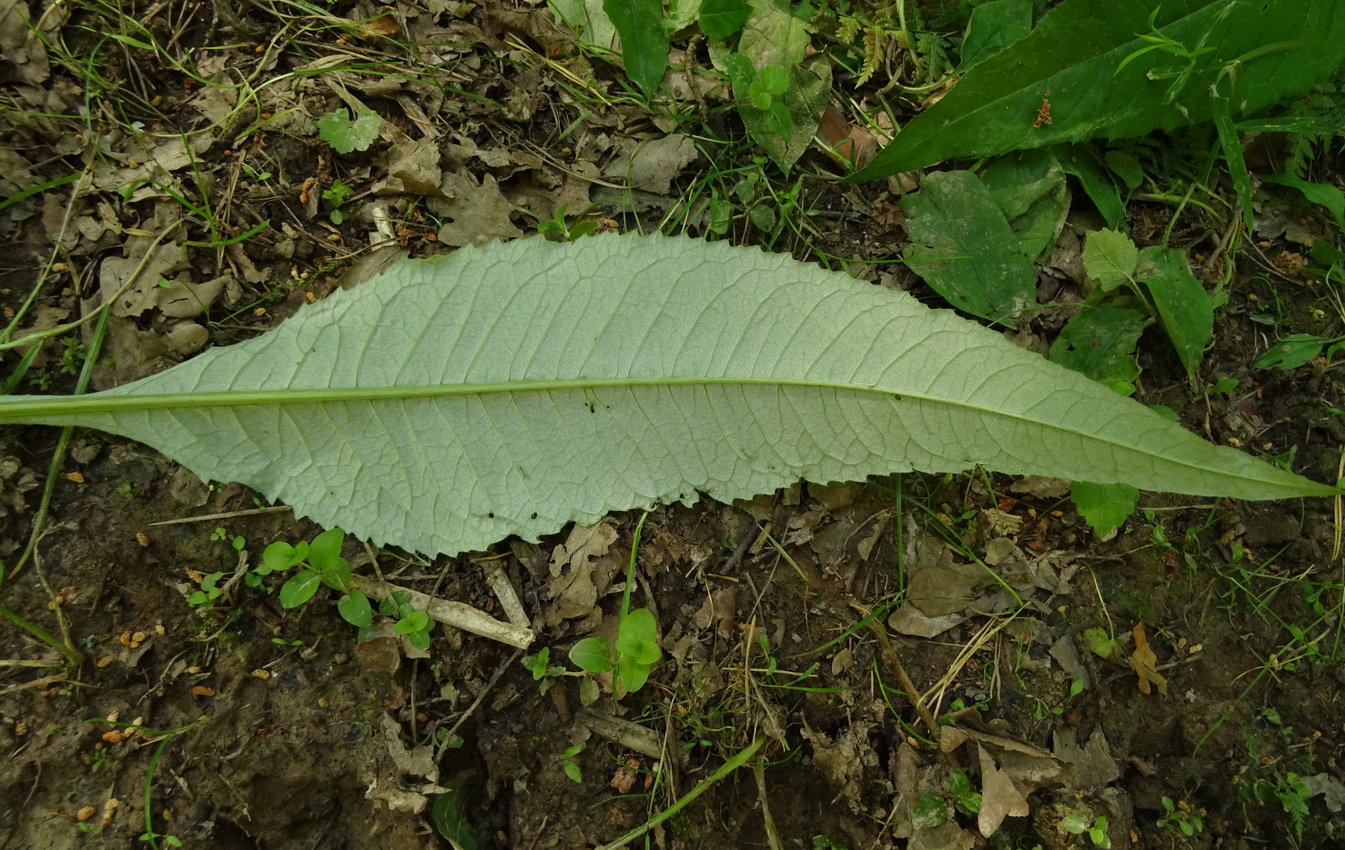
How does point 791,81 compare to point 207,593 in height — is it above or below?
above

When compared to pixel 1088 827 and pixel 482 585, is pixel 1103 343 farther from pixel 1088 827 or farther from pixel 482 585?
pixel 482 585

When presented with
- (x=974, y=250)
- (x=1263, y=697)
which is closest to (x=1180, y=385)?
(x=974, y=250)

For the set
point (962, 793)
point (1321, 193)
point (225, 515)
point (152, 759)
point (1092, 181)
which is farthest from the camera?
point (1321, 193)

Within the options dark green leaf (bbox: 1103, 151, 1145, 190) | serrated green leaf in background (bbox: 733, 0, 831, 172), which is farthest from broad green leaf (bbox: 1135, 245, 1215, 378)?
serrated green leaf in background (bbox: 733, 0, 831, 172)

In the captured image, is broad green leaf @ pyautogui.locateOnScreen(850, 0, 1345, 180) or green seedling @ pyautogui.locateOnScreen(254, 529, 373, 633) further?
broad green leaf @ pyautogui.locateOnScreen(850, 0, 1345, 180)

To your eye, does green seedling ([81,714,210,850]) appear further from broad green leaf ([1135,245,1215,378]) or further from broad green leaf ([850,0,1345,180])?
broad green leaf ([1135,245,1215,378])

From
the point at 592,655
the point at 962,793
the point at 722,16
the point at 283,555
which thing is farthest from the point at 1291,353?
the point at 283,555
